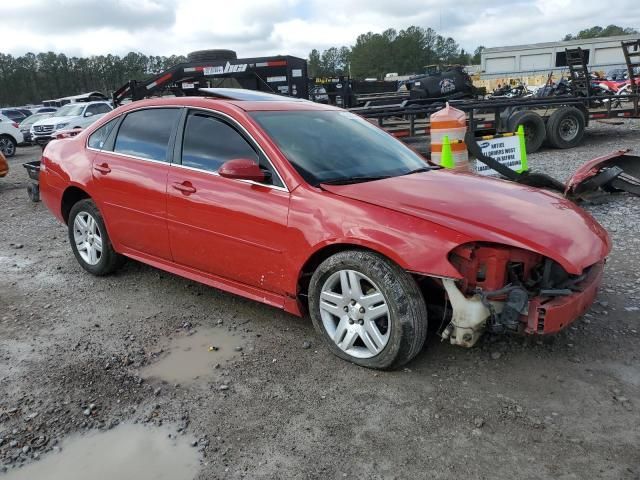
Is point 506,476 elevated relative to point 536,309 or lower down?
lower down

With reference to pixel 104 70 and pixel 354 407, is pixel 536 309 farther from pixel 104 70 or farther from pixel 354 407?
pixel 104 70

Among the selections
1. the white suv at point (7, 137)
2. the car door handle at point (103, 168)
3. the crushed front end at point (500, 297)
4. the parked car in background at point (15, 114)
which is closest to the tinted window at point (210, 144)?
the car door handle at point (103, 168)

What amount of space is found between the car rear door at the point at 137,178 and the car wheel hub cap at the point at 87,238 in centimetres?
30

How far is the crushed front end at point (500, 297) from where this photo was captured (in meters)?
3.01

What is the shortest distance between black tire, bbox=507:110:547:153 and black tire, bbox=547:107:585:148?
0.80 ft

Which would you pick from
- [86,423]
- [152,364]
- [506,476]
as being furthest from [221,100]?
[506,476]

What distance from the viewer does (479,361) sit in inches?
135

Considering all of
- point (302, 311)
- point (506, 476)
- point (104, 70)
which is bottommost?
point (506, 476)

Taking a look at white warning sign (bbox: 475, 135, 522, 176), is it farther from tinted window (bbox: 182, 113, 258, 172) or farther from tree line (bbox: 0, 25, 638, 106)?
tree line (bbox: 0, 25, 638, 106)

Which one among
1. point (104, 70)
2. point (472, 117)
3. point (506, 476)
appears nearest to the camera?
point (506, 476)

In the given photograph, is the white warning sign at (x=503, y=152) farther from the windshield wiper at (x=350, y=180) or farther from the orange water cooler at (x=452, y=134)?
the windshield wiper at (x=350, y=180)

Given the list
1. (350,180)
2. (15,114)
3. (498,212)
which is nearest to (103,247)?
(350,180)

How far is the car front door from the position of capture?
142 inches

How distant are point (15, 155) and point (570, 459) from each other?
20395mm
